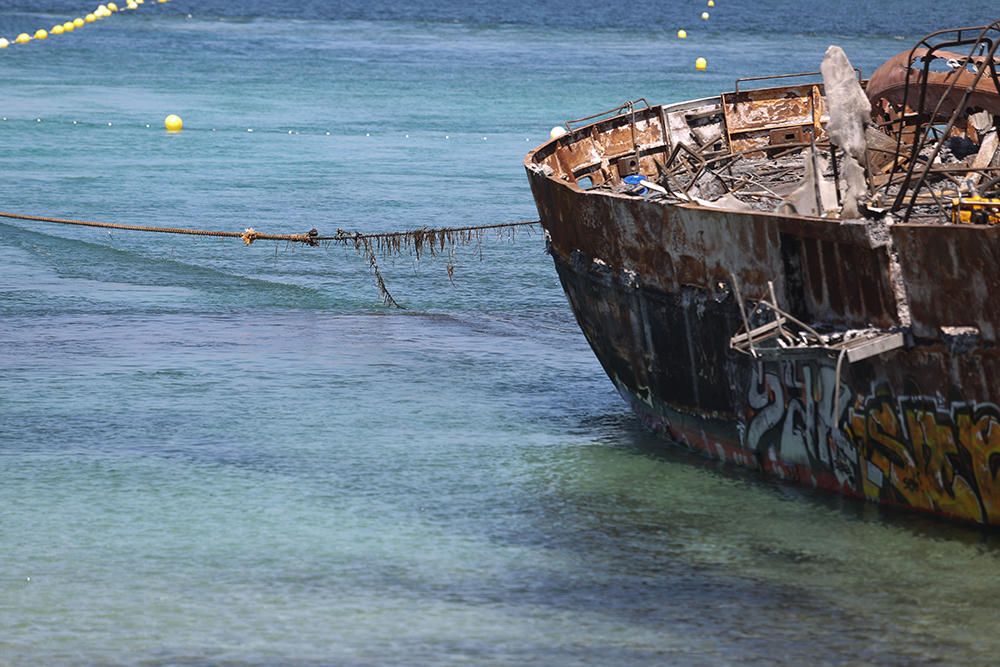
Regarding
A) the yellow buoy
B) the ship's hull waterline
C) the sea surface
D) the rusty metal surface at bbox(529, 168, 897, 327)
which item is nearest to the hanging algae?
the sea surface

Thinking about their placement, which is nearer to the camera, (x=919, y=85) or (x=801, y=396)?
(x=801, y=396)

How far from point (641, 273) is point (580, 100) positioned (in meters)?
36.0

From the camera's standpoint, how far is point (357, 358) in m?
20.2

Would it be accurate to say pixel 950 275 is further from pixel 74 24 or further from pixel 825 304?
pixel 74 24

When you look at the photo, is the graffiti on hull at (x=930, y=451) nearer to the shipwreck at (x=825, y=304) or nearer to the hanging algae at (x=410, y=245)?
the shipwreck at (x=825, y=304)

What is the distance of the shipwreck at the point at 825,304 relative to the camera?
11766 millimetres

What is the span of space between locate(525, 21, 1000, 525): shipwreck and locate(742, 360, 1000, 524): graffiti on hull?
0.02 meters

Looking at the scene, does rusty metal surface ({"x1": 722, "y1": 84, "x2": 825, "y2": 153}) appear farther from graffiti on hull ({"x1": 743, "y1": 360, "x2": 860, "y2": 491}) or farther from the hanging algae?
graffiti on hull ({"x1": 743, "y1": 360, "x2": 860, "y2": 491})

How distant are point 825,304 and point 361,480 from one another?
493 cm

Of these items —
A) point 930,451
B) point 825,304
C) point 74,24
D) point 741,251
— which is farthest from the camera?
point 74,24

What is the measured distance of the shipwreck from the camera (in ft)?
38.6

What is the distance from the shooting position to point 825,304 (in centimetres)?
1258

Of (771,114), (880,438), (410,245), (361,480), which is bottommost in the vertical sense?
Result: (361,480)

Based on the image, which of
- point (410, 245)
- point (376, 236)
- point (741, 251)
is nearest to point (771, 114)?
point (376, 236)
